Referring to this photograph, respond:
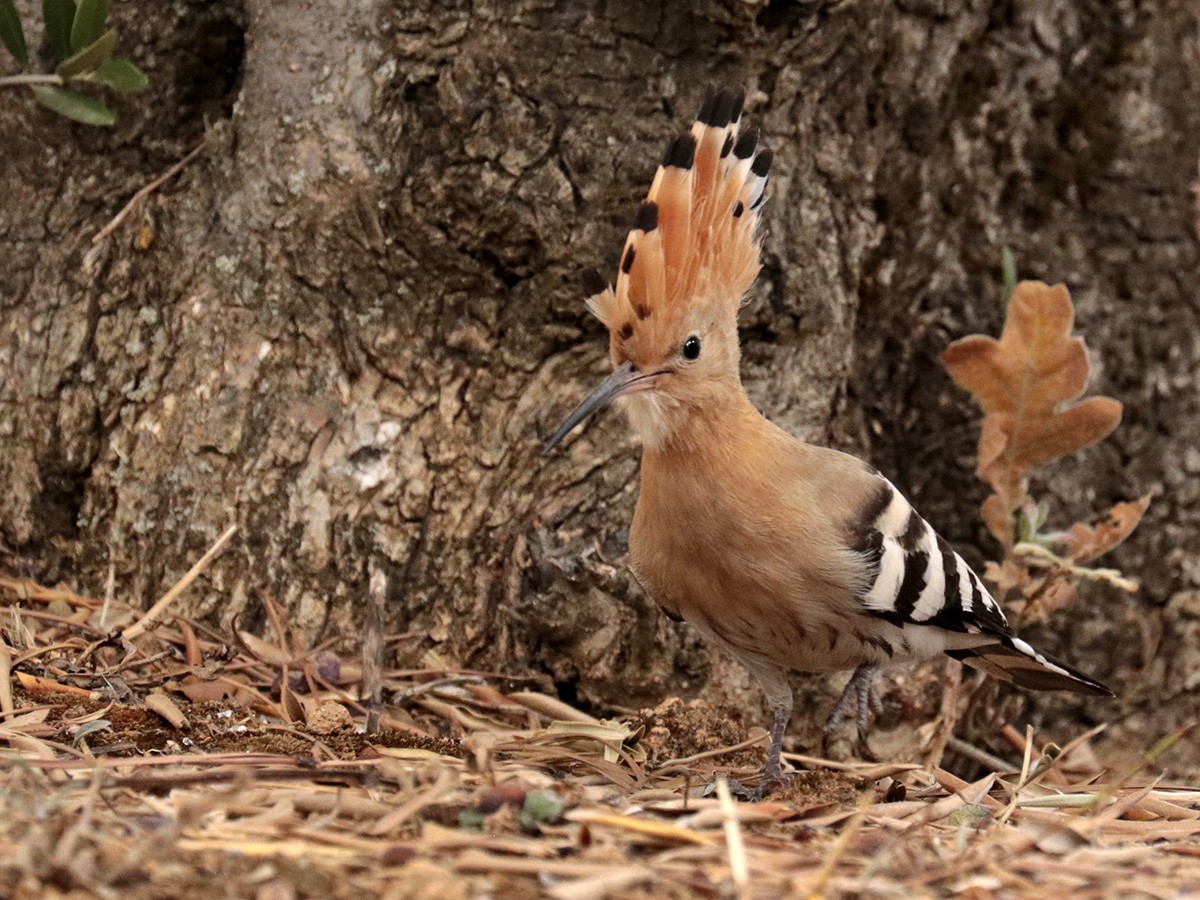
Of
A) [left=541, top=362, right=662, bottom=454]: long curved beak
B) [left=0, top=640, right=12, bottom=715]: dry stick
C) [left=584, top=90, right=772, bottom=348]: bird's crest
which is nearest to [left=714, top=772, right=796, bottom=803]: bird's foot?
[left=541, top=362, right=662, bottom=454]: long curved beak

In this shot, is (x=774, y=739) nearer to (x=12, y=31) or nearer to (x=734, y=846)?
(x=734, y=846)

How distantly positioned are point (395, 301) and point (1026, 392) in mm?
1407

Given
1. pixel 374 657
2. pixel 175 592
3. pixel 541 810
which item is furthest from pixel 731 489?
pixel 175 592

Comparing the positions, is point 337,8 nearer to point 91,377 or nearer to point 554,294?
point 554,294

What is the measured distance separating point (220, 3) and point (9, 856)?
6.65 feet

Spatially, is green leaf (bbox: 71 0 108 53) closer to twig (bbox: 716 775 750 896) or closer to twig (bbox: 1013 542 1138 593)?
twig (bbox: 716 775 750 896)

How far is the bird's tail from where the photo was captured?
301 cm

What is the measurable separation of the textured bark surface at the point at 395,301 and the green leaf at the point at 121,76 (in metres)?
0.24

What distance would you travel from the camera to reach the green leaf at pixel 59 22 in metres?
2.82

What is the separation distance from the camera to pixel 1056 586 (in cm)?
329

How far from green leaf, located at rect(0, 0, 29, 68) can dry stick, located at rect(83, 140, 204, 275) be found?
0.34 metres

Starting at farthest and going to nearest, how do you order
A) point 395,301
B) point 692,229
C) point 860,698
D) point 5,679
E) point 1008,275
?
point 1008,275 < point 395,301 < point 860,698 < point 692,229 < point 5,679

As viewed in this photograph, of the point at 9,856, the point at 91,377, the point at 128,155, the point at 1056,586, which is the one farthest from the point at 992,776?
the point at 128,155

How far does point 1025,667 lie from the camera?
3.11 metres
